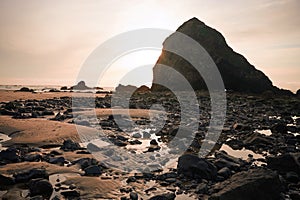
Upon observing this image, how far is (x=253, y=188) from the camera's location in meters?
5.17

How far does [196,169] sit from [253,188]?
1.88 m

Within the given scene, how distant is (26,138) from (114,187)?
600cm

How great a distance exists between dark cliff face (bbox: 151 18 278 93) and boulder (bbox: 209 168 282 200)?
4445 cm

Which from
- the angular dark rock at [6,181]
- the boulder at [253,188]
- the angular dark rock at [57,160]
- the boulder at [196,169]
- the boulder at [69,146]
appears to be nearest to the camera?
the boulder at [253,188]

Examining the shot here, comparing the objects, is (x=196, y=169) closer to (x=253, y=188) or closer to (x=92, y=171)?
(x=253, y=188)

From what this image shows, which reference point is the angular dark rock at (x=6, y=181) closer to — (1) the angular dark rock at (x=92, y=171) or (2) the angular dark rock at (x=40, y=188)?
(2) the angular dark rock at (x=40, y=188)

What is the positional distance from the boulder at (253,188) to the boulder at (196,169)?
46.2 inches

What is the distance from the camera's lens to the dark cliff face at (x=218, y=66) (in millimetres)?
48812

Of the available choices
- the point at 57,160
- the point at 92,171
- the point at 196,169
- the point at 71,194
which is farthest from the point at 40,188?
the point at 196,169

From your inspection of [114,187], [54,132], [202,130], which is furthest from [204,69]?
[114,187]

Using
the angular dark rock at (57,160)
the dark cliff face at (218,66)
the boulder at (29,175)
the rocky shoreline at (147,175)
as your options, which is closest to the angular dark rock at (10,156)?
the rocky shoreline at (147,175)

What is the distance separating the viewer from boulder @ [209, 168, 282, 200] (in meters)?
5.12

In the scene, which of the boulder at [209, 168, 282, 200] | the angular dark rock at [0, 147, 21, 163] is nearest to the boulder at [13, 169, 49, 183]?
the angular dark rock at [0, 147, 21, 163]

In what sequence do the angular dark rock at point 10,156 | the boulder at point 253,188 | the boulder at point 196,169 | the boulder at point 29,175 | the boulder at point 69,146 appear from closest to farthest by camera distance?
the boulder at point 253,188
the boulder at point 29,175
the boulder at point 196,169
the angular dark rock at point 10,156
the boulder at point 69,146
